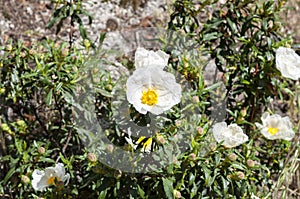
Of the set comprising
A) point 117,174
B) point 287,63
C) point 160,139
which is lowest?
point 117,174

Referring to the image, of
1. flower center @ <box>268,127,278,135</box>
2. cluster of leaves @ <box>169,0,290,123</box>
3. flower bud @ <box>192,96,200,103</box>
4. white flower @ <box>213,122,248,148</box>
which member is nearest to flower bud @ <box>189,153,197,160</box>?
white flower @ <box>213,122,248,148</box>

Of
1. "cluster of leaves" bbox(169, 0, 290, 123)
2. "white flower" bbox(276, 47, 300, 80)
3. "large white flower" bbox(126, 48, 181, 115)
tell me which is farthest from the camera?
"cluster of leaves" bbox(169, 0, 290, 123)

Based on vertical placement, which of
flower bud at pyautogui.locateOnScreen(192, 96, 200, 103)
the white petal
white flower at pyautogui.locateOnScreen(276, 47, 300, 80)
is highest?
the white petal

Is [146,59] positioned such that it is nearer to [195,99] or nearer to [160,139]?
[160,139]

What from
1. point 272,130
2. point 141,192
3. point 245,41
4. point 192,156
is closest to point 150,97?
point 192,156

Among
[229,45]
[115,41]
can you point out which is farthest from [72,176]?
[115,41]

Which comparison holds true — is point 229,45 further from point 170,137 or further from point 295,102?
point 295,102

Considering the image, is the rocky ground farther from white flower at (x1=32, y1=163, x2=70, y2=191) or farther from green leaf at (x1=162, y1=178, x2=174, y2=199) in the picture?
green leaf at (x1=162, y1=178, x2=174, y2=199)
